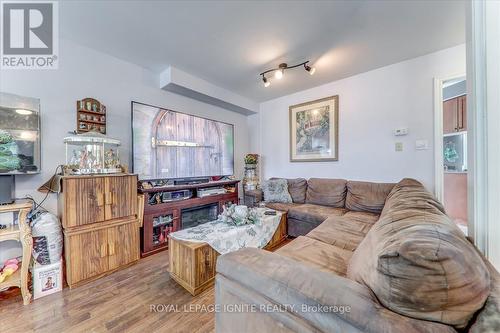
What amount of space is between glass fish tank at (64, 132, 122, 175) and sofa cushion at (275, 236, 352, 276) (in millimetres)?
2013

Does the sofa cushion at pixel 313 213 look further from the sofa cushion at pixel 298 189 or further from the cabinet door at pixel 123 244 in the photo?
the cabinet door at pixel 123 244

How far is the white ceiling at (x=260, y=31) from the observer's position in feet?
5.69

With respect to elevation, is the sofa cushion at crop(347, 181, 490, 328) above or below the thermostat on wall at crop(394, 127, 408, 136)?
below

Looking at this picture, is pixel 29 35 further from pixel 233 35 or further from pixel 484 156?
pixel 484 156

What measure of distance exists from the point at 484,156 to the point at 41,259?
119 inches

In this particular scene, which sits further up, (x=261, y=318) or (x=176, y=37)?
(x=176, y=37)

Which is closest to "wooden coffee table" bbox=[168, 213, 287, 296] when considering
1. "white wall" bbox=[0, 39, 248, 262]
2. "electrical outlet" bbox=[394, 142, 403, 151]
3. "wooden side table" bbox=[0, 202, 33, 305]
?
"wooden side table" bbox=[0, 202, 33, 305]

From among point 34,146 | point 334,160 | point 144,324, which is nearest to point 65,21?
point 34,146

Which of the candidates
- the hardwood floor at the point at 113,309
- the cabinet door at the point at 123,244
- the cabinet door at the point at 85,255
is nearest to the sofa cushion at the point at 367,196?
the hardwood floor at the point at 113,309

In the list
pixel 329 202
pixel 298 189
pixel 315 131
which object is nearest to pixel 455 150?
pixel 315 131

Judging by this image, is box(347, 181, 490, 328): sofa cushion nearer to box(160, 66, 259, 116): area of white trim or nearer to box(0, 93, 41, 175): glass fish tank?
box(0, 93, 41, 175): glass fish tank

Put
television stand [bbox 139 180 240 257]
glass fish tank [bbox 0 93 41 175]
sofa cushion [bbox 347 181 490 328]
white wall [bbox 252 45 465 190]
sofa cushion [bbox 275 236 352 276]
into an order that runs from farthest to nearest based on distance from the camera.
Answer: white wall [bbox 252 45 465 190] → television stand [bbox 139 180 240 257] → glass fish tank [bbox 0 93 41 175] → sofa cushion [bbox 275 236 352 276] → sofa cushion [bbox 347 181 490 328]

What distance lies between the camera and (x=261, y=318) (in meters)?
0.82

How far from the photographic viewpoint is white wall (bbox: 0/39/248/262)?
197 cm
